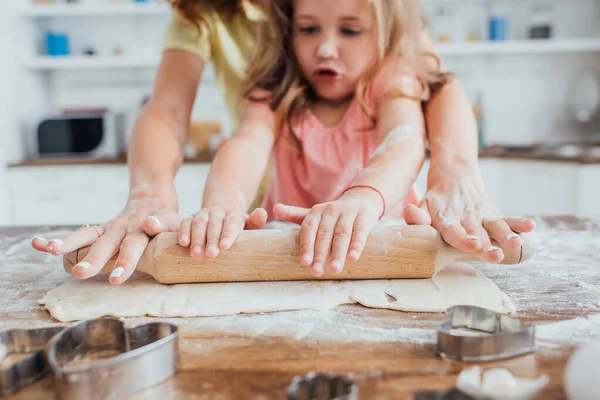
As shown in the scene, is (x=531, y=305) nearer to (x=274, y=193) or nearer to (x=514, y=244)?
(x=514, y=244)

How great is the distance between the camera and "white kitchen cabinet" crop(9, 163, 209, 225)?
2719 millimetres

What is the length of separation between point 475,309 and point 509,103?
279cm

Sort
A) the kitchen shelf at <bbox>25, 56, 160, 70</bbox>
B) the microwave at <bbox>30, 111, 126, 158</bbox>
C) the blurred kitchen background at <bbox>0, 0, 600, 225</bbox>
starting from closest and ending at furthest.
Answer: the blurred kitchen background at <bbox>0, 0, 600, 225</bbox> < the microwave at <bbox>30, 111, 126, 158</bbox> < the kitchen shelf at <bbox>25, 56, 160, 70</bbox>

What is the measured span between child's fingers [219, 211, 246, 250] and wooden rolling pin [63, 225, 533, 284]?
1 centimetres

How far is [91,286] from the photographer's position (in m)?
0.83

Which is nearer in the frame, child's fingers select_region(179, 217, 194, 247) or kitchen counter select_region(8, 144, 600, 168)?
child's fingers select_region(179, 217, 194, 247)

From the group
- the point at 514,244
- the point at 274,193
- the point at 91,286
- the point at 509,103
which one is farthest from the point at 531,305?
the point at 509,103

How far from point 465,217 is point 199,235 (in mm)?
405

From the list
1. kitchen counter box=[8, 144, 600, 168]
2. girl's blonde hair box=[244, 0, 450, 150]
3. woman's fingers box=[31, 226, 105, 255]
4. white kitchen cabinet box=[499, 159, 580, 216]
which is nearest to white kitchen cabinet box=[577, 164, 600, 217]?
white kitchen cabinet box=[499, 159, 580, 216]

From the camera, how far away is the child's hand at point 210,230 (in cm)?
79

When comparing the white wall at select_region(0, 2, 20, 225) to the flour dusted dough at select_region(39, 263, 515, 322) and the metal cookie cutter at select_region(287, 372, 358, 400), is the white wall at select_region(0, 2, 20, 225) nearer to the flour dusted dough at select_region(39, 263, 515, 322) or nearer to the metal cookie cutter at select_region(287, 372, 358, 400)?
the flour dusted dough at select_region(39, 263, 515, 322)

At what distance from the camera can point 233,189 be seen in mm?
973

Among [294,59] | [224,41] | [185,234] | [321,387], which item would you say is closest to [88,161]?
[224,41]

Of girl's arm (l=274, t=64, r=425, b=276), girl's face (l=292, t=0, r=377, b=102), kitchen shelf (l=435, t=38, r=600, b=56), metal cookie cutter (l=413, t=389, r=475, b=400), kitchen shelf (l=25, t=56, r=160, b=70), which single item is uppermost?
kitchen shelf (l=435, t=38, r=600, b=56)
